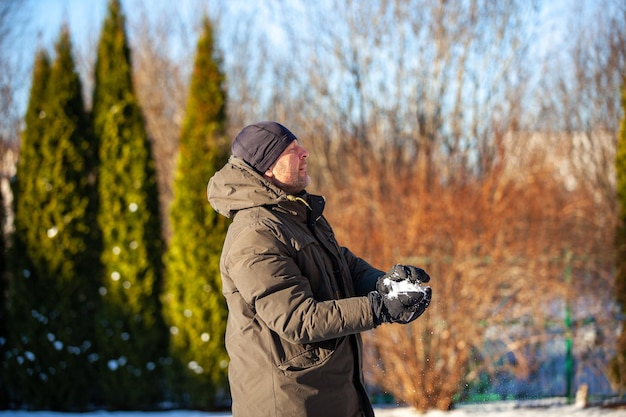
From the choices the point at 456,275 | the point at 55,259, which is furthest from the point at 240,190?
the point at 55,259

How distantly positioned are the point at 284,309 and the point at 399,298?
0.35 meters

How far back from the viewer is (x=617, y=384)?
629 cm

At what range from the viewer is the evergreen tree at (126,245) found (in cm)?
680

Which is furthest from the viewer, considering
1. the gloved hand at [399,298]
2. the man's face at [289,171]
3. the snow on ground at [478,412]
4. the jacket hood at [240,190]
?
the snow on ground at [478,412]

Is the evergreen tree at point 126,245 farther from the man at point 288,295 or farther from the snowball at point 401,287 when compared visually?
the snowball at point 401,287

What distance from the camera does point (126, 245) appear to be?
6914 mm

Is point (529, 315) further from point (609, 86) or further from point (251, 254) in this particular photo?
point (609, 86)

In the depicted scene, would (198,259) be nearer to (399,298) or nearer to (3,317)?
(3,317)

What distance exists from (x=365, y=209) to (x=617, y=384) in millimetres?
2859

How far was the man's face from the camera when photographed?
2.38 meters

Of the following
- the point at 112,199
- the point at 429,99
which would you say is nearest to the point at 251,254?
the point at 112,199

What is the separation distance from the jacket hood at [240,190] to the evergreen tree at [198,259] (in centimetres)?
442

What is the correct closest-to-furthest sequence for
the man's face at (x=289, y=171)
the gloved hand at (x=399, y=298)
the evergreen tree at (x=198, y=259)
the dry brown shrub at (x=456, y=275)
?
the gloved hand at (x=399, y=298), the man's face at (x=289, y=171), the dry brown shrub at (x=456, y=275), the evergreen tree at (x=198, y=259)

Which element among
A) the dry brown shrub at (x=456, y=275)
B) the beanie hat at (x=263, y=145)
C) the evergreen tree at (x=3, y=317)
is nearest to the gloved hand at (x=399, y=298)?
the beanie hat at (x=263, y=145)
